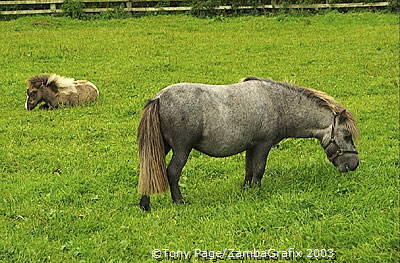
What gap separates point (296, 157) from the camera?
10.9m

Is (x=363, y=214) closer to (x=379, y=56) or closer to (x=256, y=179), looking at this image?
(x=256, y=179)

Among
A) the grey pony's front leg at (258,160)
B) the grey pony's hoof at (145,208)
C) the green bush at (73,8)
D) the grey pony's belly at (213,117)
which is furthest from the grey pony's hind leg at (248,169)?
the green bush at (73,8)

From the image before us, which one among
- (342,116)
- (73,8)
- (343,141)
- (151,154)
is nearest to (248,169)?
(343,141)

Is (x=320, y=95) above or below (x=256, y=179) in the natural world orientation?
above

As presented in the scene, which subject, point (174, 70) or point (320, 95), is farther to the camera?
point (174, 70)

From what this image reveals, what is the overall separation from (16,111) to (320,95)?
9382 mm

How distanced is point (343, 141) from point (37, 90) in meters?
9.48

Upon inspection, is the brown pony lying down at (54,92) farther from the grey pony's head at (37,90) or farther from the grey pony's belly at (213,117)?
the grey pony's belly at (213,117)

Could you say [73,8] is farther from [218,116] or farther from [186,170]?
[218,116]

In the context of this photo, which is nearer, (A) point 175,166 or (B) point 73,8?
(A) point 175,166

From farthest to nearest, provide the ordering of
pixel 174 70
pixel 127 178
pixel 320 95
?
1. pixel 174 70
2. pixel 127 178
3. pixel 320 95

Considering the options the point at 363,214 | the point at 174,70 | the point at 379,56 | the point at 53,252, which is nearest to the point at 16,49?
the point at 174,70

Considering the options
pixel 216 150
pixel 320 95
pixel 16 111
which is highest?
pixel 320 95

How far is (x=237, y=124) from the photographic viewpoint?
335 inches
